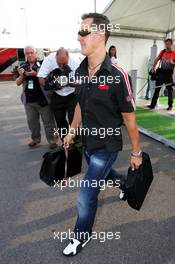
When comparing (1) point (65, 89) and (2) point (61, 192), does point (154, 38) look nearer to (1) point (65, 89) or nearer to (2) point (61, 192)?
(1) point (65, 89)

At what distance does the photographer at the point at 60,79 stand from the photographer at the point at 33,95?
0.83 feet

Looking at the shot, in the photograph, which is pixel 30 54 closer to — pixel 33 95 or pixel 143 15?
pixel 33 95

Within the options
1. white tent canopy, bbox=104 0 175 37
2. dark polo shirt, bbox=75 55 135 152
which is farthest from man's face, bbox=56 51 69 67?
white tent canopy, bbox=104 0 175 37

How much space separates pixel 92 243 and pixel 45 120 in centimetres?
276

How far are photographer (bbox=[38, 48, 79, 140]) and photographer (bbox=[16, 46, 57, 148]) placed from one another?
10.0 inches

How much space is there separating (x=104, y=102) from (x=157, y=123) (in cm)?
474

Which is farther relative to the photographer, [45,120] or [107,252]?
[45,120]

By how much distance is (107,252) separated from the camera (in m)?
2.31

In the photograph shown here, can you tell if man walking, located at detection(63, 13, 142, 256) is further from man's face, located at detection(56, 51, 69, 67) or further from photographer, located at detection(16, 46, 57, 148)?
photographer, located at detection(16, 46, 57, 148)

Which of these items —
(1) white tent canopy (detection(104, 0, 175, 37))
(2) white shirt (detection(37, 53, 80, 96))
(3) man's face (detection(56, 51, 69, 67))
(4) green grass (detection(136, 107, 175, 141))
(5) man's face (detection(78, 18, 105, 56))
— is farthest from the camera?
(1) white tent canopy (detection(104, 0, 175, 37))

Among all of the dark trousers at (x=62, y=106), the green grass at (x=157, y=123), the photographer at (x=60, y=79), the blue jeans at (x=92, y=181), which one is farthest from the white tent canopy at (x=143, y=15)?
the blue jeans at (x=92, y=181)

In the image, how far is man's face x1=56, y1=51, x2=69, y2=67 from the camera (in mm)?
3865

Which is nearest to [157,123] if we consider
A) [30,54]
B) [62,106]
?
[62,106]

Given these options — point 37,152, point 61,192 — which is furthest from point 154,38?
point 61,192
